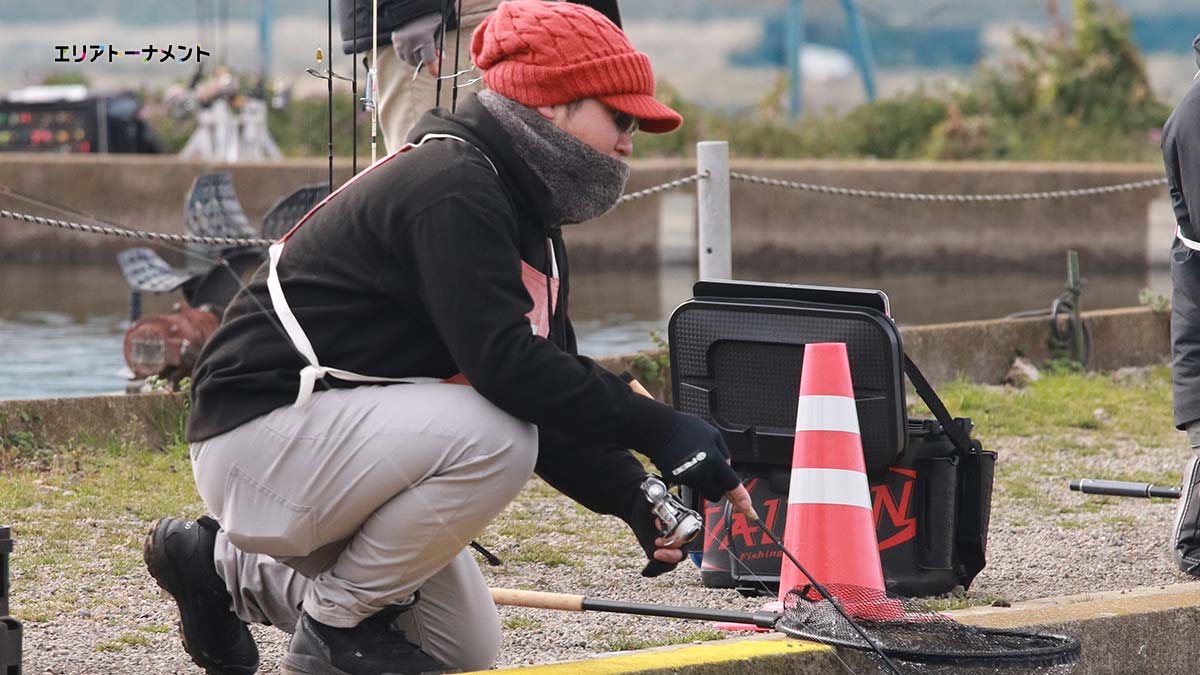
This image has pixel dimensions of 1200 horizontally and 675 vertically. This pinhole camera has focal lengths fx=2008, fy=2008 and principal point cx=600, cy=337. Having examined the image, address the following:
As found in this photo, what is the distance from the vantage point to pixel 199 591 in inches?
148

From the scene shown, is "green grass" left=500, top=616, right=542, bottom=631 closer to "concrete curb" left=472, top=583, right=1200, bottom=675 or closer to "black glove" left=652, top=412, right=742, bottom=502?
"concrete curb" left=472, top=583, right=1200, bottom=675

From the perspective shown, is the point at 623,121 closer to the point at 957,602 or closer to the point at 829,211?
the point at 957,602

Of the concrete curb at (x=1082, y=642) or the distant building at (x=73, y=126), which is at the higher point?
the concrete curb at (x=1082, y=642)

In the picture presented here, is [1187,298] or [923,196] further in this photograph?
[923,196]

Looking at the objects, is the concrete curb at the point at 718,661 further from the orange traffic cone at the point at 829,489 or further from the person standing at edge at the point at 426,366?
the orange traffic cone at the point at 829,489

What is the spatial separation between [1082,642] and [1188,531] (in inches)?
Answer: 40.5

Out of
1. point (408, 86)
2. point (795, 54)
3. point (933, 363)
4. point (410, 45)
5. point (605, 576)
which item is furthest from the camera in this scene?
point (795, 54)

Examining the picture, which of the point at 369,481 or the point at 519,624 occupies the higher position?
the point at 369,481

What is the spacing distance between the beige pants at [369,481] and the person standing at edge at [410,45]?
2213 millimetres

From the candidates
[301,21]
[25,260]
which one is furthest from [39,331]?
[301,21]

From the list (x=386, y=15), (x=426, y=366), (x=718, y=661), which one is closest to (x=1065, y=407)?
(x=386, y=15)

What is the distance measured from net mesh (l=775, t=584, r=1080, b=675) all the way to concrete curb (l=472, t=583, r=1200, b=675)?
6 centimetres

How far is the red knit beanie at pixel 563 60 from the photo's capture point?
138 inches

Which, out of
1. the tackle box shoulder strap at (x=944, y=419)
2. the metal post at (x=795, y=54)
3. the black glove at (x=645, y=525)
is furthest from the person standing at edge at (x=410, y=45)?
the metal post at (x=795, y=54)
